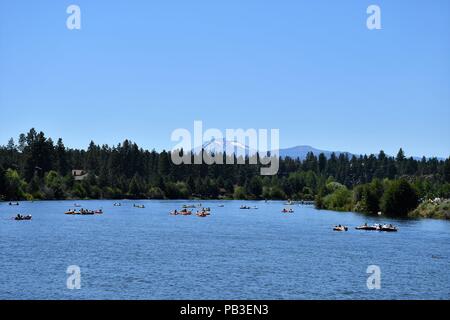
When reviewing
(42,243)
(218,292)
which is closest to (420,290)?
(218,292)

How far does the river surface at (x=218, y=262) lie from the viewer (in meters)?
56.8

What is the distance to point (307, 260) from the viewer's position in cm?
7762

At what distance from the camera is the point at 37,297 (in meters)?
53.3

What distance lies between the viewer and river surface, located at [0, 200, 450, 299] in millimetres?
56844

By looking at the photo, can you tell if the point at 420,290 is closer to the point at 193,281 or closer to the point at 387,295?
the point at 387,295

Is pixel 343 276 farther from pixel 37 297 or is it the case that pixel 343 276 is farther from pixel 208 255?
pixel 37 297

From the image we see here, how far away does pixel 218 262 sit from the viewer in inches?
2931
